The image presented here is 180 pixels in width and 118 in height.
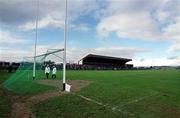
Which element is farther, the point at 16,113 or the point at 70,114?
the point at 16,113

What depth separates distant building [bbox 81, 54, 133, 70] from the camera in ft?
325

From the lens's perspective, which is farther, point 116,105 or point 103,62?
point 103,62

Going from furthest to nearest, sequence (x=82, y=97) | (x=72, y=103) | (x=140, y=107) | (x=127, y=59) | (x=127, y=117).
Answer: (x=127, y=59), (x=82, y=97), (x=72, y=103), (x=140, y=107), (x=127, y=117)

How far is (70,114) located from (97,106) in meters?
1.55

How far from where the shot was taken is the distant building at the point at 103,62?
9902 centimetres

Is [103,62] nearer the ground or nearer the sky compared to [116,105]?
nearer the sky

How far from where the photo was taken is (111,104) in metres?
15.1

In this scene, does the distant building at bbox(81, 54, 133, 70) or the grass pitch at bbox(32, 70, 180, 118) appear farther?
the distant building at bbox(81, 54, 133, 70)

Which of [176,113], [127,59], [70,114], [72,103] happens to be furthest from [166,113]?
[127,59]

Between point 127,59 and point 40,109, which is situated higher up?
point 127,59

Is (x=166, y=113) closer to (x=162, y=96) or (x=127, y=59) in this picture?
(x=162, y=96)

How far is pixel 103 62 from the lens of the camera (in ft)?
359

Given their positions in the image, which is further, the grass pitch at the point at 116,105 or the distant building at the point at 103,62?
the distant building at the point at 103,62

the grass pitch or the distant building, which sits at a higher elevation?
the distant building
